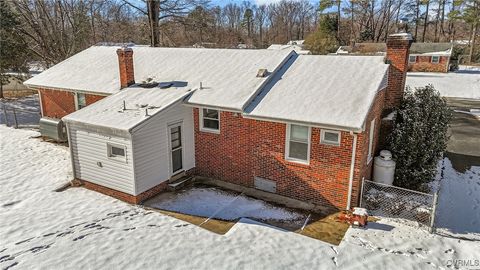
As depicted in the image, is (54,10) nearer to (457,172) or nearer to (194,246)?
(194,246)

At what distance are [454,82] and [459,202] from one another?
1199 inches

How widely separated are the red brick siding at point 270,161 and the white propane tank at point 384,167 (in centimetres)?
232

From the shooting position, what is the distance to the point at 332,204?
9.96 m

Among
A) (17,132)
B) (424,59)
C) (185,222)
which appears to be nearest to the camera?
(185,222)

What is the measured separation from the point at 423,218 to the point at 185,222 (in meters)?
6.58

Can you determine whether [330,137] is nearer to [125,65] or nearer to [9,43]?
[125,65]

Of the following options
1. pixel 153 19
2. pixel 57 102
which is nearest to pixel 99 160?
pixel 57 102

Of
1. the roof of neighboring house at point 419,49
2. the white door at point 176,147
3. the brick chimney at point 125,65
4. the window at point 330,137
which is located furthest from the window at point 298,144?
the roof of neighboring house at point 419,49

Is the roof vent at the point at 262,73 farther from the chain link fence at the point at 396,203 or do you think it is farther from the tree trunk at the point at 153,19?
the tree trunk at the point at 153,19

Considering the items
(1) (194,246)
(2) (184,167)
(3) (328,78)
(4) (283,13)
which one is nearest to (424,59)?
(3) (328,78)

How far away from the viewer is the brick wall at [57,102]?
16.3m

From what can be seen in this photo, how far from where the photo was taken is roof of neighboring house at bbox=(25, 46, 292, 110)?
1138 centimetres

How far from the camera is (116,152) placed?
10.4 meters

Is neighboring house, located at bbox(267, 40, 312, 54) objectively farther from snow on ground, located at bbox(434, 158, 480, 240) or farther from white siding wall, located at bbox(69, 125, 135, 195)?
white siding wall, located at bbox(69, 125, 135, 195)
